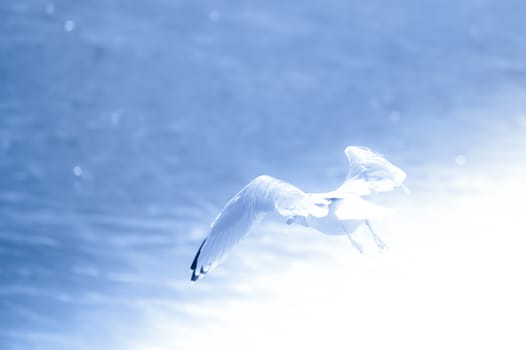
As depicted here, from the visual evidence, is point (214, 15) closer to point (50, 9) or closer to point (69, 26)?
point (69, 26)

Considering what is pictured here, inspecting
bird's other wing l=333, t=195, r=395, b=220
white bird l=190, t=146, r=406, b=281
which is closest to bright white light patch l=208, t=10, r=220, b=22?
white bird l=190, t=146, r=406, b=281

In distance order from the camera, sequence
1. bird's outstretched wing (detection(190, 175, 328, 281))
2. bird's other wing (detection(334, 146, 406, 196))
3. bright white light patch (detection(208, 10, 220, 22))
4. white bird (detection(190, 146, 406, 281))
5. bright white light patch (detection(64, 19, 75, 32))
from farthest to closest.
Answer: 1. bright white light patch (detection(208, 10, 220, 22))
2. bright white light patch (detection(64, 19, 75, 32))
3. bird's other wing (detection(334, 146, 406, 196))
4. bird's outstretched wing (detection(190, 175, 328, 281))
5. white bird (detection(190, 146, 406, 281))

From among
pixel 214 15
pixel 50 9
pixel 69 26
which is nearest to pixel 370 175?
pixel 214 15

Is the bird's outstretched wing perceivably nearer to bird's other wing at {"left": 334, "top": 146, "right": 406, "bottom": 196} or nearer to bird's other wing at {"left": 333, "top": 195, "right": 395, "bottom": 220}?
bird's other wing at {"left": 333, "top": 195, "right": 395, "bottom": 220}

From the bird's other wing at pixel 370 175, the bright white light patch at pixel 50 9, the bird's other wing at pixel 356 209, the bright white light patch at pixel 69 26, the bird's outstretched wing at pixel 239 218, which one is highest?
the bright white light patch at pixel 50 9

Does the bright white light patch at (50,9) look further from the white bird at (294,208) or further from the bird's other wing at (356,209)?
the bird's other wing at (356,209)

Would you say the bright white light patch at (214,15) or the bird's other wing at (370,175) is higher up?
the bright white light patch at (214,15)

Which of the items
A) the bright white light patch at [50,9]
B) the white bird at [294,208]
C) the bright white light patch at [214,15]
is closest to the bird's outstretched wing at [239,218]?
the white bird at [294,208]
